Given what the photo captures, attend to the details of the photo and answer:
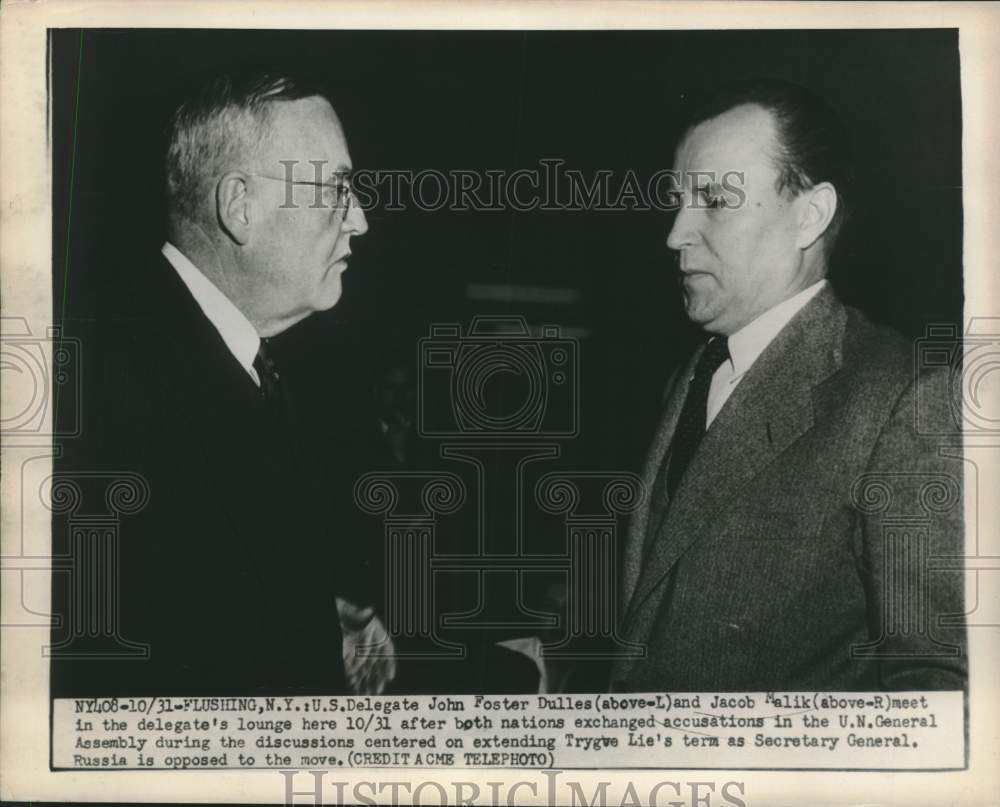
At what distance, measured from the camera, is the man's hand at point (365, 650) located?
279 cm

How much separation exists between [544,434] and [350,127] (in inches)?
34.3

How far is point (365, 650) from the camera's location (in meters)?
2.80

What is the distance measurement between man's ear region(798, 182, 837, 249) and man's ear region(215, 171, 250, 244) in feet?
4.31

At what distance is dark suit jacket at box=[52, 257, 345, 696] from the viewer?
2748mm

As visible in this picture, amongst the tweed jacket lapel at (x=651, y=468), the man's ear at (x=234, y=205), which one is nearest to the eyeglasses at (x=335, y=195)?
the man's ear at (x=234, y=205)

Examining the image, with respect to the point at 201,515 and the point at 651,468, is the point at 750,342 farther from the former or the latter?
the point at 201,515

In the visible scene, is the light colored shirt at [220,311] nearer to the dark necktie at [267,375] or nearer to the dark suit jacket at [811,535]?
the dark necktie at [267,375]

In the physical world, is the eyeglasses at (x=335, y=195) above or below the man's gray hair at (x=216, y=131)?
below

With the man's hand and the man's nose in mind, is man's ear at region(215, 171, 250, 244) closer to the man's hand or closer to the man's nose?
the man's hand

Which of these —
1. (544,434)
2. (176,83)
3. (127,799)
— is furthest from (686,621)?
(176,83)

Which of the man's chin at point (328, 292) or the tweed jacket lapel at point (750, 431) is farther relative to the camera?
the man's chin at point (328, 292)

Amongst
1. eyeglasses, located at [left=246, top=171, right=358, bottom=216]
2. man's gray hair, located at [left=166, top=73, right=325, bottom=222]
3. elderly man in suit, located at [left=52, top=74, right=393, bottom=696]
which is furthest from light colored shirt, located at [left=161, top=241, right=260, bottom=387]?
eyeglasses, located at [left=246, top=171, right=358, bottom=216]

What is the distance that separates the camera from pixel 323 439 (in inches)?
110

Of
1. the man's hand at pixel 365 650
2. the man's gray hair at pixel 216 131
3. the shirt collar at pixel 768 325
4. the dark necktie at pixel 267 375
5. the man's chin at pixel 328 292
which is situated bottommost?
the man's hand at pixel 365 650
